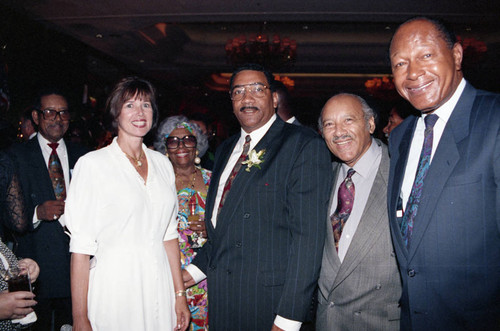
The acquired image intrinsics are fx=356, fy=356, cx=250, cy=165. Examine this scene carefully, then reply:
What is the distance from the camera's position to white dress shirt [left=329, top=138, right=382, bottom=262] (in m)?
1.87

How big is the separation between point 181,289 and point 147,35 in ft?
28.4

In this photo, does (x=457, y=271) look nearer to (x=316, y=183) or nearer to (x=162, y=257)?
(x=316, y=183)

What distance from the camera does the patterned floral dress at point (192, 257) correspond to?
2574 mm

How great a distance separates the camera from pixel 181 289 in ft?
7.00

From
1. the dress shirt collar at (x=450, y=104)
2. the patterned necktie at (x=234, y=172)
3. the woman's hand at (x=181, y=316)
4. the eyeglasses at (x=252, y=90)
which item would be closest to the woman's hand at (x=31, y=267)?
the woman's hand at (x=181, y=316)

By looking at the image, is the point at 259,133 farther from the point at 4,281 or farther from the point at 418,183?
the point at 4,281

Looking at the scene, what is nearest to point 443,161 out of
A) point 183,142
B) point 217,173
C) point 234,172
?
point 234,172

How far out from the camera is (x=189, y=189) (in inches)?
109

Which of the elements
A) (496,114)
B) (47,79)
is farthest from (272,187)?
(47,79)

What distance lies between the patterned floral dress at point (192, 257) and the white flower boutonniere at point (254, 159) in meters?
0.89

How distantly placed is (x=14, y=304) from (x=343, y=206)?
1665 millimetres

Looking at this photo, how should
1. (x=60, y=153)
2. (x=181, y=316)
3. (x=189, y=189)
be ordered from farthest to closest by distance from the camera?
(x=60, y=153), (x=189, y=189), (x=181, y=316)

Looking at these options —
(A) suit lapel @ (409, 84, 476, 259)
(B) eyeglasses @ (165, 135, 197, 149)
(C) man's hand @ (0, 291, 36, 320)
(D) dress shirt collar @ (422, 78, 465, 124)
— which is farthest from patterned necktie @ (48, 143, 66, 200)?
(D) dress shirt collar @ (422, 78, 465, 124)

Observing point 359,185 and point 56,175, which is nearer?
point 359,185
